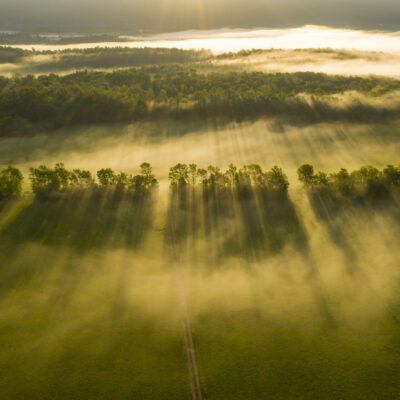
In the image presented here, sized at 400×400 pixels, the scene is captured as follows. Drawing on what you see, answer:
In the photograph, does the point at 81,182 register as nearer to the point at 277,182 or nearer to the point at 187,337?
the point at 187,337

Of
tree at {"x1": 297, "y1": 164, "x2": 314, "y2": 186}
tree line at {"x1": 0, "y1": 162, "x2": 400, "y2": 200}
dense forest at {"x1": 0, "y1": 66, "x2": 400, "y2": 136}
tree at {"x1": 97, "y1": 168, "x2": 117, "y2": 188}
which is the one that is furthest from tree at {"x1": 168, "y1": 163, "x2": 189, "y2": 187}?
dense forest at {"x1": 0, "y1": 66, "x2": 400, "y2": 136}

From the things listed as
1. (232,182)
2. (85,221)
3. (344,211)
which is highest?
(232,182)

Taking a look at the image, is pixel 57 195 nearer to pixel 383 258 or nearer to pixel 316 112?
pixel 383 258

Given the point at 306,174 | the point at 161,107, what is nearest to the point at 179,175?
the point at 306,174

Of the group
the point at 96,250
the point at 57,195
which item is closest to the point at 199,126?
the point at 57,195

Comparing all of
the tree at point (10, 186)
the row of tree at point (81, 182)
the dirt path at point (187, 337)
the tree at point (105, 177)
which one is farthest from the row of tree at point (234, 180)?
the tree at point (10, 186)

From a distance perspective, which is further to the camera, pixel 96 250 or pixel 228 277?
pixel 96 250

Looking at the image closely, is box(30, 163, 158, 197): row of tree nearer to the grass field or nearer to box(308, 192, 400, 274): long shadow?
the grass field

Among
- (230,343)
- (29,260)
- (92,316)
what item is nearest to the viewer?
(230,343)
